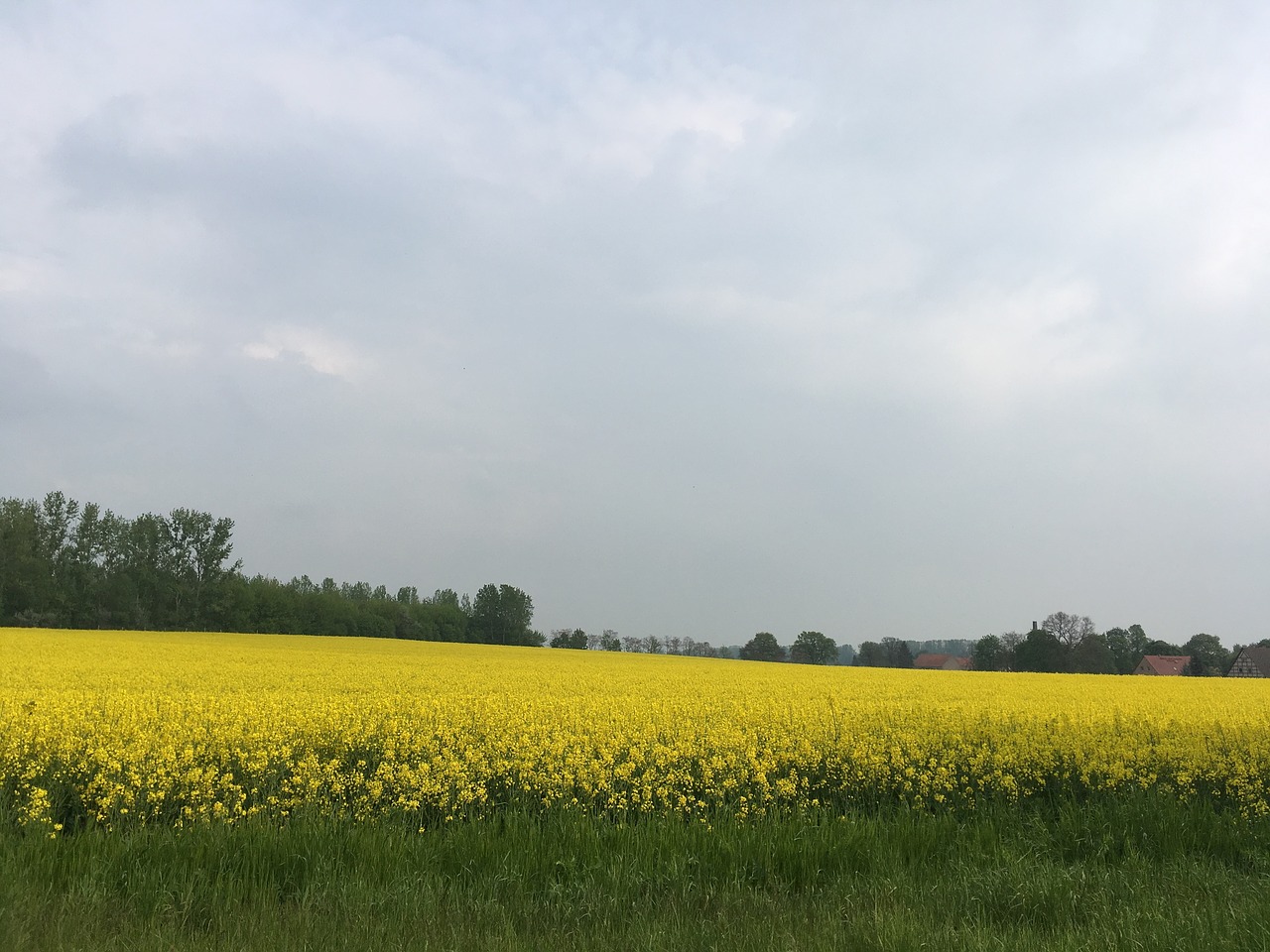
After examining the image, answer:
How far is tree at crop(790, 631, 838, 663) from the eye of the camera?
10575 centimetres

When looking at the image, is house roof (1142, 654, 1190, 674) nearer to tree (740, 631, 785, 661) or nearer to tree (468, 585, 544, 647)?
tree (740, 631, 785, 661)

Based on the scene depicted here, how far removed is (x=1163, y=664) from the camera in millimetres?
78875

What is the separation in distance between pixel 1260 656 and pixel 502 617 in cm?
7833

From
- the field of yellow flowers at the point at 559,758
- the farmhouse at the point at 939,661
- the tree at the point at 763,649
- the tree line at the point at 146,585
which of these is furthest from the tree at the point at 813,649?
the field of yellow flowers at the point at 559,758

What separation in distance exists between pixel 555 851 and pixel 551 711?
545 centimetres

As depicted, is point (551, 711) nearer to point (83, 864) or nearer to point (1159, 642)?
point (83, 864)

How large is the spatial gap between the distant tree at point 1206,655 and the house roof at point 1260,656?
161 inches

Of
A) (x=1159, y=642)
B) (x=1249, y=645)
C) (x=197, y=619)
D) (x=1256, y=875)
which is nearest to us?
(x=1256, y=875)

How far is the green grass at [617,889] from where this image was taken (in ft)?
13.6

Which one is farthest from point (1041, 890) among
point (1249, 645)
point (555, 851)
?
point (1249, 645)

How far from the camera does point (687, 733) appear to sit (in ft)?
30.2

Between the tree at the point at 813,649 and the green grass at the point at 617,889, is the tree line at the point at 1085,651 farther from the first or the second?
the green grass at the point at 617,889

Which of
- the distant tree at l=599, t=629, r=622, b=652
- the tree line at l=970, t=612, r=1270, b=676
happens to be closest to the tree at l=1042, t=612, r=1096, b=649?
the tree line at l=970, t=612, r=1270, b=676

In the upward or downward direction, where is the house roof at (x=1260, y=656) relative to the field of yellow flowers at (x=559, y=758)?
downward
